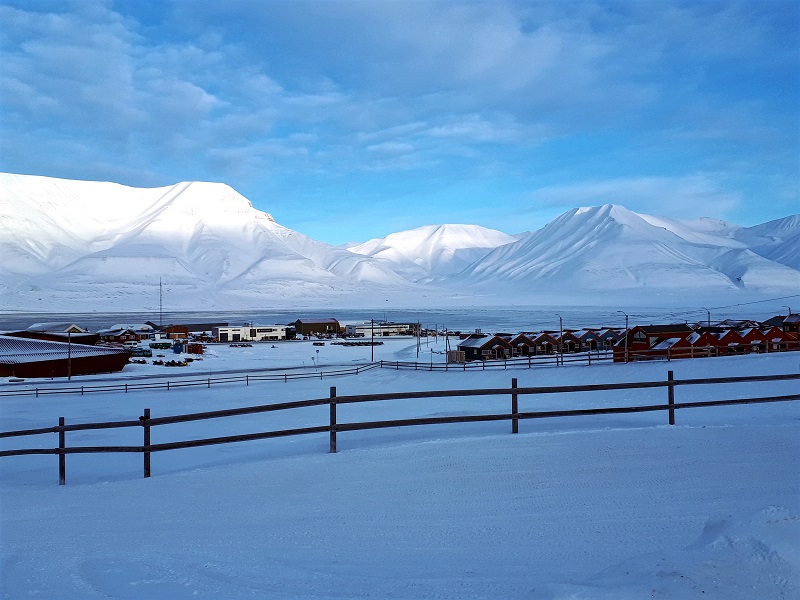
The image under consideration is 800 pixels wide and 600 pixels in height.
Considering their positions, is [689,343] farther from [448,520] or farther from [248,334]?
[248,334]

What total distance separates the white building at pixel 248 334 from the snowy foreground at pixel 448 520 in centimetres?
9223

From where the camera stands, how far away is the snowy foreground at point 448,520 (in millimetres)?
4480

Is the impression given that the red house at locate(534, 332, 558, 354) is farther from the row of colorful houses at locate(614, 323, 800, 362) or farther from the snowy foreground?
the snowy foreground

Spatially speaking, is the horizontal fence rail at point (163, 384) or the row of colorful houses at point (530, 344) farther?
the row of colorful houses at point (530, 344)

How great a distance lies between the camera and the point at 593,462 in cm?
838

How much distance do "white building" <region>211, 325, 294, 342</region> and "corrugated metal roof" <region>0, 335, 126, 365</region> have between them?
5142 centimetres

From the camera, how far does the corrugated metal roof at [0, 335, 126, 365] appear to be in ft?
148

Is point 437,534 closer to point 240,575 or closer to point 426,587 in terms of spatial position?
point 426,587

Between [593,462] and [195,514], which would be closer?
[195,514]

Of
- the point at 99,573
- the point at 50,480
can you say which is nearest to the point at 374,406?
the point at 50,480

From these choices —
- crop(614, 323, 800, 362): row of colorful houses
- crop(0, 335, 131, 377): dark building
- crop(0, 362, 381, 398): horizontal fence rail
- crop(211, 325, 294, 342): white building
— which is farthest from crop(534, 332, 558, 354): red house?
crop(211, 325, 294, 342): white building

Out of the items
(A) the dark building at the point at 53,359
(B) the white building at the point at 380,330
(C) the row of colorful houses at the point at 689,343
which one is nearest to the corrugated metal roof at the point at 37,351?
(A) the dark building at the point at 53,359

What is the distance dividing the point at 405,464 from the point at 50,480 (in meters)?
6.80

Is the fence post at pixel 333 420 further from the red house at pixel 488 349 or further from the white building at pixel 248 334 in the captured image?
the white building at pixel 248 334
